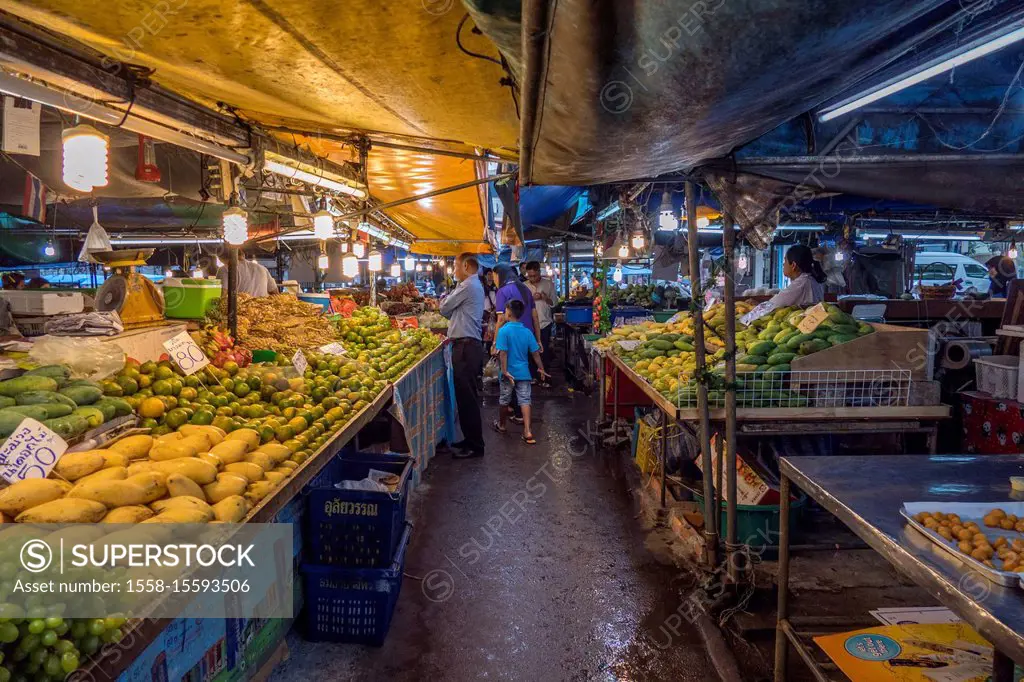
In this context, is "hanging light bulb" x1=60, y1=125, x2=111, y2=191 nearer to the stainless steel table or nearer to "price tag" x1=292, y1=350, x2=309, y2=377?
"price tag" x1=292, y1=350, x2=309, y2=377

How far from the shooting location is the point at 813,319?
462 centimetres

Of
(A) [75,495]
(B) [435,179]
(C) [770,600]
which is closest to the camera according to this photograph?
(A) [75,495]

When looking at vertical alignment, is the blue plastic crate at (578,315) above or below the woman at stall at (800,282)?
below

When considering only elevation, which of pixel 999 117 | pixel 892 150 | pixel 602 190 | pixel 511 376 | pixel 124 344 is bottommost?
pixel 511 376

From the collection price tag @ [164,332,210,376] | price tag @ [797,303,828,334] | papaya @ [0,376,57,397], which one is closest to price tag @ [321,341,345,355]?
price tag @ [164,332,210,376]

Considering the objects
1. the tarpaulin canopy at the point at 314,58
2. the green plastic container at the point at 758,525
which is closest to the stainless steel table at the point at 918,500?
the green plastic container at the point at 758,525

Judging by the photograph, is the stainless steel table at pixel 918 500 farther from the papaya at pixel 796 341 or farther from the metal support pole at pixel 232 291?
the metal support pole at pixel 232 291

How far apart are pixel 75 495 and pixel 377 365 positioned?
12.4 feet

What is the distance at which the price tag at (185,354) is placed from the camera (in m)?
3.80

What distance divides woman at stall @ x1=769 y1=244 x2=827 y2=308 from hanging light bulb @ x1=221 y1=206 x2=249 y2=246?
16.8 feet

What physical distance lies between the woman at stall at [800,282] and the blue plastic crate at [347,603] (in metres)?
4.68

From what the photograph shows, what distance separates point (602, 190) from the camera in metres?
11.5

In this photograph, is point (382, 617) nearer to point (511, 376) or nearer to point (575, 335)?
point (511, 376)

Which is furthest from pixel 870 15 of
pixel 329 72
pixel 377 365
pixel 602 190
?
pixel 602 190
